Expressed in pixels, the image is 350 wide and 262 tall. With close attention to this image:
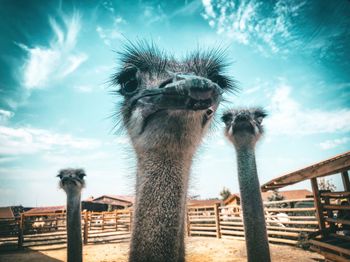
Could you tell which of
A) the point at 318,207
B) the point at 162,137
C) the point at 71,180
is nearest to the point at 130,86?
the point at 162,137

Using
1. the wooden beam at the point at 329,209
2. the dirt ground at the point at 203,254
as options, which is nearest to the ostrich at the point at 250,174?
the wooden beam at the point at 329,209

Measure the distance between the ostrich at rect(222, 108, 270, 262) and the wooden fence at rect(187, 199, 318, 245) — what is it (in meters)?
6.31

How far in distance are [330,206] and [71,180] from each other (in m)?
5.74

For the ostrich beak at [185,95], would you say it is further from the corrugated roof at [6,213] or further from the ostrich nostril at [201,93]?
the corrugated roof at [6,213]

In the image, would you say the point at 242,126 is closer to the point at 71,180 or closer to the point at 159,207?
the point at 159,207

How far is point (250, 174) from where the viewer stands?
3.49m

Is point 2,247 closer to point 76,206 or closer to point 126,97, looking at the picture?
point 76,206

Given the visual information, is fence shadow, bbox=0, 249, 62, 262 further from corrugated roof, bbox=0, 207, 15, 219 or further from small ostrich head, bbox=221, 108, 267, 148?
corrugated roof, bbox=0, 207, 15, 219

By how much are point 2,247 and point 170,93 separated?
1444 centimetres

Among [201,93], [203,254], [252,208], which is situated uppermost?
[201,93]

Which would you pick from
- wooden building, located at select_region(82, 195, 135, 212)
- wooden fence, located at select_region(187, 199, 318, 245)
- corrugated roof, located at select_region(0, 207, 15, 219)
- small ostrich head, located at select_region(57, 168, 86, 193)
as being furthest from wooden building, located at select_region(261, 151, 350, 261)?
wooden building, located at select_region(82, 195, 135, 212)

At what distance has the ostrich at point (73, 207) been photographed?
5387mm

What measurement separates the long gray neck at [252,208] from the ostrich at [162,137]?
5.37ft

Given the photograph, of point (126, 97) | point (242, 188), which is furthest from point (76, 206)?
point (126, 97)
